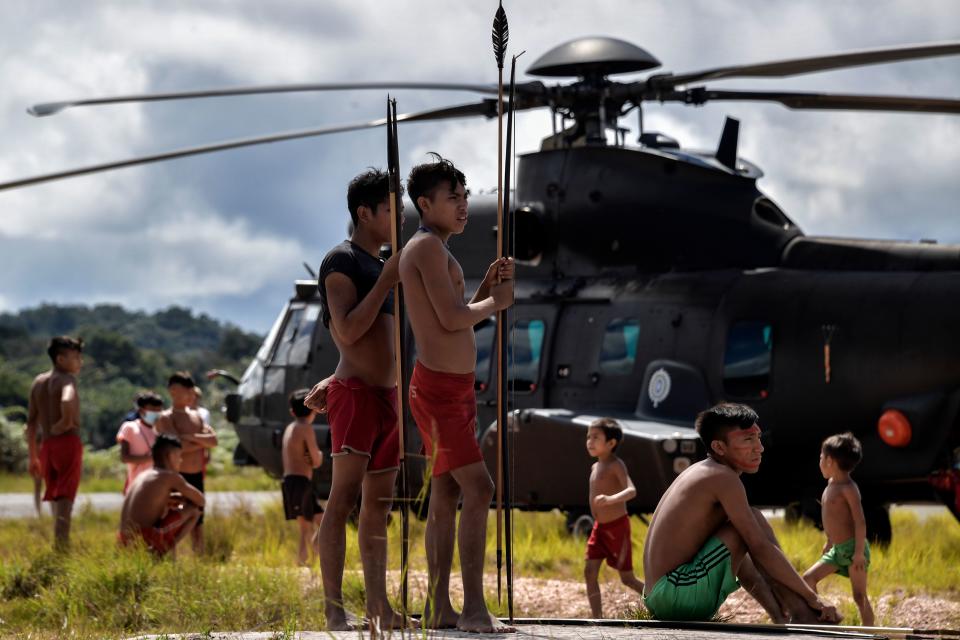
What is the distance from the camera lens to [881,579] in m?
9.13

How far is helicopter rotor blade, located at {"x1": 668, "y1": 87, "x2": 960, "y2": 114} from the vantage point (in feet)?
Result: 33.4

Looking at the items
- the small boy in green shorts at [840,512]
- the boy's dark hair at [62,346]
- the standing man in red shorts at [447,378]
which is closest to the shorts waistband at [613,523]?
the small boy in green shorts at [840,512]

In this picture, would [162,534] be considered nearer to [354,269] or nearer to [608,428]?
[608,428]

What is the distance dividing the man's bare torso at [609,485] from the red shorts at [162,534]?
2.86 metres

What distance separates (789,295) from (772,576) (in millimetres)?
5148

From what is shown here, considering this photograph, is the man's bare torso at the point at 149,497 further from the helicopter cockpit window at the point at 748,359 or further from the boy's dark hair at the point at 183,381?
the helicopter cockpit window at the point at 748,359

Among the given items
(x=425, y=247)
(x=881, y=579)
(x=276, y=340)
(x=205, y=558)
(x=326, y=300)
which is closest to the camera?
(x=425, y=247)

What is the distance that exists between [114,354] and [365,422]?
218 ft

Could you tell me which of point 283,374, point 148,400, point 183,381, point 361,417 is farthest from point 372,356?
point 283,374

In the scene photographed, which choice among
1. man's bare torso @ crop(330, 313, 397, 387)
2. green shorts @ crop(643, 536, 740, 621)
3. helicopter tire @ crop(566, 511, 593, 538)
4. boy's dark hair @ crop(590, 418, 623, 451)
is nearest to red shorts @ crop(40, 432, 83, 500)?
helicopter tire @ crop(566, 511, 593, 538)

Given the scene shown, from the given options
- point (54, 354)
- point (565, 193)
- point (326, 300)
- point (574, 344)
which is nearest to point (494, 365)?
point (574, 344)

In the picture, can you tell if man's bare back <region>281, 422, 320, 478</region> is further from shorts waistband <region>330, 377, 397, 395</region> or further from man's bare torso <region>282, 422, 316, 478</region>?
shorts waistband <region>330, 377, 397, 395</region>

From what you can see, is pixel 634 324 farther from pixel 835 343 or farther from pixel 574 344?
pixel 835 343

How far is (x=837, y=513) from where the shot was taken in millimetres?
7066
